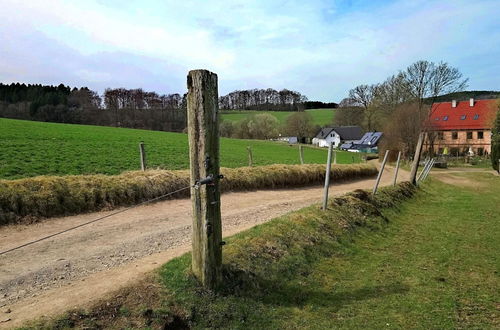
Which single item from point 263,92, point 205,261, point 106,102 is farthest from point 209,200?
point 263,92

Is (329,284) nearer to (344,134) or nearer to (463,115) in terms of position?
(463,115)

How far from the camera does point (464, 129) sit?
7050cm

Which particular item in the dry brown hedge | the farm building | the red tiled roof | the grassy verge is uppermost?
the red tiled roof

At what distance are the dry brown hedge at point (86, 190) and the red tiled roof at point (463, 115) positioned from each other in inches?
2479

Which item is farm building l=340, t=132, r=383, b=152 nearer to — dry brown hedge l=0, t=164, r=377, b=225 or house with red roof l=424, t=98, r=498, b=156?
house with red roof l=424, t=98, r=498, b=156

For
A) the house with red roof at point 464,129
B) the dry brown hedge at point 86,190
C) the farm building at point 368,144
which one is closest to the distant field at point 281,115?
the farm building at point 368,144

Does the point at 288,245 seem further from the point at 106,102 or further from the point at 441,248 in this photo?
the point at 106,102

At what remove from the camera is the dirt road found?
4.83 metres

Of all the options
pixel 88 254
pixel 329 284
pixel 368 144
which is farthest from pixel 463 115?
pixel 88 254

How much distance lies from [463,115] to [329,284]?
76497 mm

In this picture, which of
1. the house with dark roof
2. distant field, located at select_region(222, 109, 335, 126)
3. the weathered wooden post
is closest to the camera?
the weathered wooden post

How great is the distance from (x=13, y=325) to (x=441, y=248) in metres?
8.47

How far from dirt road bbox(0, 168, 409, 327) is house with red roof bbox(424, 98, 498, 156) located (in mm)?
65372

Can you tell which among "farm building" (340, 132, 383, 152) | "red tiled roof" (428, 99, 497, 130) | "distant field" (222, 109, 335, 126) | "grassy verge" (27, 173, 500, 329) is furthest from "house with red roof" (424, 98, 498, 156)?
"grassy verge" (27, 173, 500, 329)
